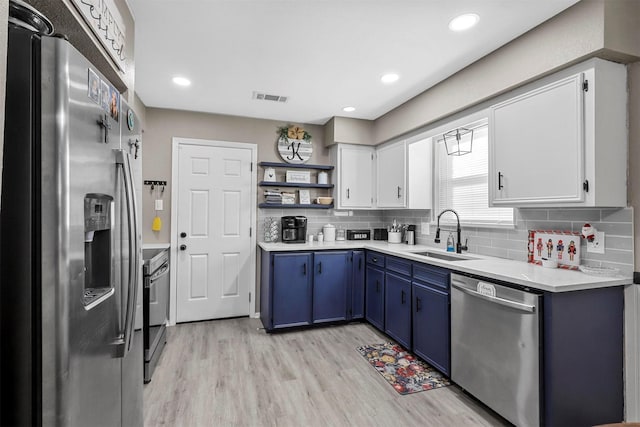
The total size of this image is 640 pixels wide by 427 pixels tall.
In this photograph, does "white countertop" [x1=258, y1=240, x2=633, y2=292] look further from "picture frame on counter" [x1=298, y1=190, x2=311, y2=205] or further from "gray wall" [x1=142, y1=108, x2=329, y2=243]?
"gray wall" [x1=142, y1=108, x2=329, y2=243]

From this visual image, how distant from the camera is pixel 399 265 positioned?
3088mm

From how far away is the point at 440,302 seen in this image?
2529mm

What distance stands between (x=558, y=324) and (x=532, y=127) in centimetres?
126

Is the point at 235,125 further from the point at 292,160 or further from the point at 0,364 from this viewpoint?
the point at 0,364

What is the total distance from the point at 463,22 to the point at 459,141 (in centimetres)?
134

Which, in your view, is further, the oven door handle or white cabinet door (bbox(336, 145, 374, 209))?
white cabinet door (bbox(336, 145, 374, 209))

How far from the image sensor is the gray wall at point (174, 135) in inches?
146

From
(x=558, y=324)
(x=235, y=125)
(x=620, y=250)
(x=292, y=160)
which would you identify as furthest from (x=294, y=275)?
(x=620, y=250)

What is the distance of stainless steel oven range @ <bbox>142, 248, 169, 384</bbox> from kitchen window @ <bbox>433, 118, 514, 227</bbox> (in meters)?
2.87

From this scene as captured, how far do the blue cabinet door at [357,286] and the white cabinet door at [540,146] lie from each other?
169 cm

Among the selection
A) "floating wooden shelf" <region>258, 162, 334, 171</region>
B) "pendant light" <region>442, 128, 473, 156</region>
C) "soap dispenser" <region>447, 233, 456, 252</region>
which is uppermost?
"pendant light" <region>442, 128, 473, 156</region>

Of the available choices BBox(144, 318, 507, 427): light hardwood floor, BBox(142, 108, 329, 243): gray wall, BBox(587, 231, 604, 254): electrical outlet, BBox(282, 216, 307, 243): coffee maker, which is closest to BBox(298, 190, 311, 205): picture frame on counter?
BBox(282, 216, 307, 243): coffee maker

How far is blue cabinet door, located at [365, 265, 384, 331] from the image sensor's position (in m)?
3.42

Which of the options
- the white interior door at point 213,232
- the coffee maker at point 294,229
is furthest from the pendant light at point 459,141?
the white interior door at point 213,232
